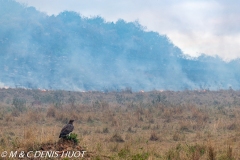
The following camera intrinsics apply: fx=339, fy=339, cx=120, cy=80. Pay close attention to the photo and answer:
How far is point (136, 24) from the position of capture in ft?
249

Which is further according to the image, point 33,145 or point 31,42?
point 31,42

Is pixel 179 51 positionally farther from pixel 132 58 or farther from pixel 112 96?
pixel 112 96

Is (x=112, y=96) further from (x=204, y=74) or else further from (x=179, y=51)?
(x=179, y=51)

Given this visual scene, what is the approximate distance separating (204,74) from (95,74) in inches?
853

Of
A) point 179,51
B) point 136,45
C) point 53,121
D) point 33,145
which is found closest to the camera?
point 33,145

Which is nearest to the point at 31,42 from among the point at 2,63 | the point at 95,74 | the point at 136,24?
the point at 2,63

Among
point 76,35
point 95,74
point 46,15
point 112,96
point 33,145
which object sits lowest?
point 33,145

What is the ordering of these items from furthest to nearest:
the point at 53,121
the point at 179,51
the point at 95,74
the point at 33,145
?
1. the point at 179,51
2. the point at 95,74
3. the point at 53,121
4. the point at 33,145

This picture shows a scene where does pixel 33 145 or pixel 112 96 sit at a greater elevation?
pixel 112 96

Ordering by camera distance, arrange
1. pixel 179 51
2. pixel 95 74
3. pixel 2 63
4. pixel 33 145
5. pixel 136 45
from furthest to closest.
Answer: pixel 179 51
pixel 136 45
pixel 95 74
pixel 2 63
pixel 33 145

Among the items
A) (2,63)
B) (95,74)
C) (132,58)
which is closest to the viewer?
(2,63)

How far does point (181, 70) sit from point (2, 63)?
31823 millimetres

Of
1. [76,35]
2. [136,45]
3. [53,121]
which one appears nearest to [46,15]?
[76,35]

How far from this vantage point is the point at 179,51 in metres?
72.4
